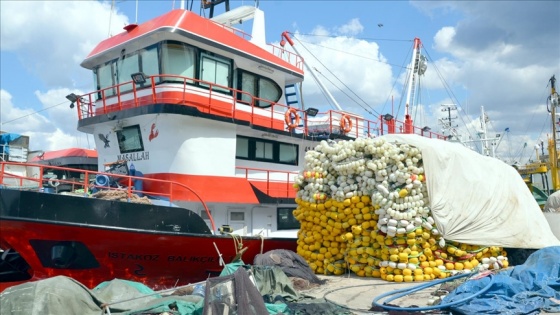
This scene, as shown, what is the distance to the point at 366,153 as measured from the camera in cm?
829

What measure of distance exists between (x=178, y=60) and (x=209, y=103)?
3.90 ft

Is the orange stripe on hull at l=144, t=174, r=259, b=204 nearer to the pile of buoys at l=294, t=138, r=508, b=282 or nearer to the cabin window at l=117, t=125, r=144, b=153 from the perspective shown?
the cabin window at l=117, t=125, r=144, b=153

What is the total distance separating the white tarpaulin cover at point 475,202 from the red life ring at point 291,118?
11.4 ft

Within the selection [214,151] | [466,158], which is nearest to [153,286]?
[214,151]

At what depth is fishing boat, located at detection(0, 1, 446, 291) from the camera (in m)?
7.77

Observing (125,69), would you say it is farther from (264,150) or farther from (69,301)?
(69,301)

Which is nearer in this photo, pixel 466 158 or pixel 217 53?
pixel 466 158

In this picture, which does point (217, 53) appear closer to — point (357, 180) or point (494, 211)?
point (357, 180)

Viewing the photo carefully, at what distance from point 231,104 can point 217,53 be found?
127cm

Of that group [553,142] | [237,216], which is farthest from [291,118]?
[553,142]

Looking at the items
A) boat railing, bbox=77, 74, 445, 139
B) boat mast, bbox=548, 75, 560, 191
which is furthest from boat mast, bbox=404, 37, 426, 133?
boat mast, bbox=548, 75, 560, 191

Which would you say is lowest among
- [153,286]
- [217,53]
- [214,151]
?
[153,286]

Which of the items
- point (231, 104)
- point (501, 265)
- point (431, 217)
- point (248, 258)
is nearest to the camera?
point (431, 217)

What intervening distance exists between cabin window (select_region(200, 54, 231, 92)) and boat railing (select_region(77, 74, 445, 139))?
0.14m
